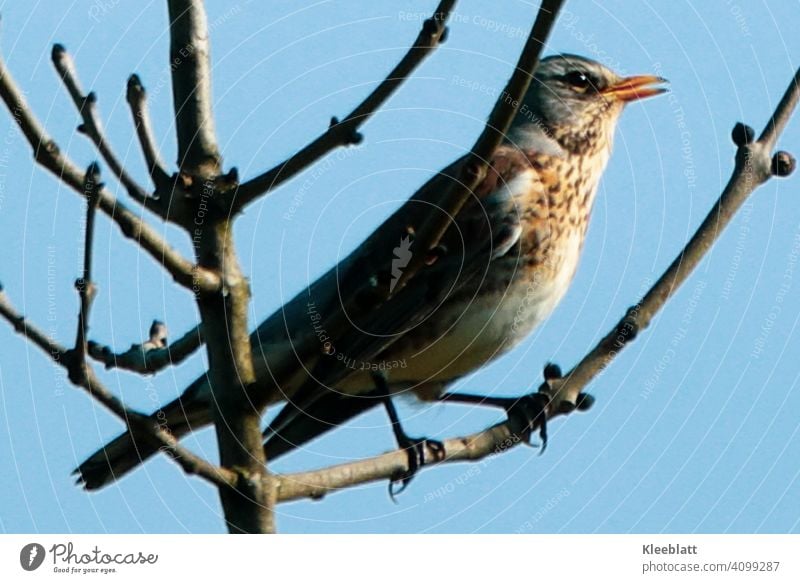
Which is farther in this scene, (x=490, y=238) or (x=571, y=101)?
(x=571, y=101)

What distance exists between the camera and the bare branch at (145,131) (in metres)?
3.92

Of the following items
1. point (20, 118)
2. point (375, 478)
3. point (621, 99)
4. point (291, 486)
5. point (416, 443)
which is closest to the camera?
point (20, 118)

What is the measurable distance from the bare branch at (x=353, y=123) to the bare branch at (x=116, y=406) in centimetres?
78

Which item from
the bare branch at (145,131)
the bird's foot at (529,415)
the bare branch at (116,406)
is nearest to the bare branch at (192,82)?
the bare branch at (145,131)

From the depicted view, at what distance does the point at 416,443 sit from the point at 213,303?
1.82 meters

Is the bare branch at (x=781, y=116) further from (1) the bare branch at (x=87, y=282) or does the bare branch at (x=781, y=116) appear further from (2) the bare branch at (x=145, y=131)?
(1) the bare branch at (x=87, y=282)

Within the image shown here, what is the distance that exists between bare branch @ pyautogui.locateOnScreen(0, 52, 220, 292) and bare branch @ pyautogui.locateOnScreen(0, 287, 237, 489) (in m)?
0.40

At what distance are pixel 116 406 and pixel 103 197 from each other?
2.09 feet

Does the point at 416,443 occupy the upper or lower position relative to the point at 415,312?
lower

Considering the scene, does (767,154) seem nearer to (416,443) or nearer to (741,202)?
(741,202)

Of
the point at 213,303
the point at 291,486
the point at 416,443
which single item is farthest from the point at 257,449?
the point at 416,443

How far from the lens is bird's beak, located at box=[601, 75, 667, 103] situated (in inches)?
245

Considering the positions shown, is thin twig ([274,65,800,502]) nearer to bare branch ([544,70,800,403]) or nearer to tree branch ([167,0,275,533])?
bare branch ([544,70,800,403])

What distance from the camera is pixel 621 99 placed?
21.3 ft
